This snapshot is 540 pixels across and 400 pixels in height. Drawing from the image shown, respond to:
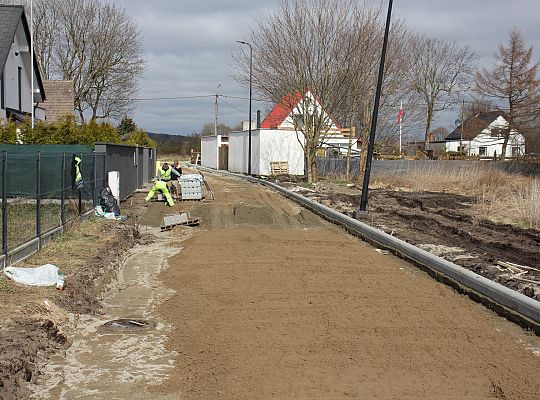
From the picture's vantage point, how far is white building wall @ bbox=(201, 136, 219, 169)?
212 ft

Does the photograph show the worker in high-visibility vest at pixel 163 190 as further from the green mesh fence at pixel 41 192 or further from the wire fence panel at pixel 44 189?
the green mesh fence at pixel 41 192

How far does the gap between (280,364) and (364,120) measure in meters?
31.8

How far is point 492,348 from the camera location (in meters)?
6.75

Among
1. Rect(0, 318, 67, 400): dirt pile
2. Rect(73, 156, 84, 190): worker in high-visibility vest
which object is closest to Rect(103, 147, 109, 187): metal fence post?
Rect(73, 156, 84, 190): worker in high-visibility vest

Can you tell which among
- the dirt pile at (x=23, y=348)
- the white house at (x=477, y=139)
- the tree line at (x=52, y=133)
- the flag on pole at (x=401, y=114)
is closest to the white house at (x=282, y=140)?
the flag on pole at (x=401, y=114)

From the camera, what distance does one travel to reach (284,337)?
6930 millimetres

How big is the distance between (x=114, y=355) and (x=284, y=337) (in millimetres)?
1799

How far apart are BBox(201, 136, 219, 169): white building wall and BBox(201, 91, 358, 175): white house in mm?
7492

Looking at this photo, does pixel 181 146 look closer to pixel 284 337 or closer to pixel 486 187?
pixel 486 187

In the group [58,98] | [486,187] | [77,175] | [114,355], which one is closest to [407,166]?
[486,187]

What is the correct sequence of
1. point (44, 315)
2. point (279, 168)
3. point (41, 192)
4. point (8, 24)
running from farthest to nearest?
point (279, 168)
point (8, 24)
point (41, 192)
point (44, 315)

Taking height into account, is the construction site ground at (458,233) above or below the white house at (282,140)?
below

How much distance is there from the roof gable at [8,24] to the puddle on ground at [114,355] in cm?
2208

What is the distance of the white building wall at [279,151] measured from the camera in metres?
46.4
